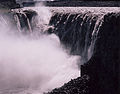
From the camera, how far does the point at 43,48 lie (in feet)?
130

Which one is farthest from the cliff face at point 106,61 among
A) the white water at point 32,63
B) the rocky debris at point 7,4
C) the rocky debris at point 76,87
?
the rocky debris at point 7,4

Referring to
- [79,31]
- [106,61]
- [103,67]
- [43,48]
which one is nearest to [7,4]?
[43,48]

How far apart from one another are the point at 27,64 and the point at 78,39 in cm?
627

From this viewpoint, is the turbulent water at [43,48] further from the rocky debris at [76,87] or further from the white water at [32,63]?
the rocky debris at [76,87]

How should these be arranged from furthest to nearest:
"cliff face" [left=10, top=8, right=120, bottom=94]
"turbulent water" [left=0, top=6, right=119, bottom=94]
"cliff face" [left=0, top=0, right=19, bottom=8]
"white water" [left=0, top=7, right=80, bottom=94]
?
"cliff face" [left=0, top=0, right=19, bottom=8] < "turbulent water" [left=0, top=6, right=119, bottom=94] < "white water" [left=0, top=7, right=80, bottom=94] < "cliff face" [left=10, top=8, right=120, bottom=94]

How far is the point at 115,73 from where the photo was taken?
21062mm

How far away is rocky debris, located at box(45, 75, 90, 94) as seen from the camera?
18.7 meters

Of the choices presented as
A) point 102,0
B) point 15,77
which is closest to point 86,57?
point 15,77

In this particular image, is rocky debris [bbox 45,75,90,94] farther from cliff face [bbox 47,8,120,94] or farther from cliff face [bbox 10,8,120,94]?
cliff face [bbox 47,8,120,94]

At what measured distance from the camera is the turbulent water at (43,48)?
30.9 meters

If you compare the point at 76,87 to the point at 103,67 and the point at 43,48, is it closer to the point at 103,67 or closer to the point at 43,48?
the point at 103,67

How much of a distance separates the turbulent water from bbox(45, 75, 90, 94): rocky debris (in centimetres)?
818

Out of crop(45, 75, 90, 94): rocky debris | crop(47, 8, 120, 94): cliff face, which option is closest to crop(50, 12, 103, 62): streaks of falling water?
crop(47, 8, 120, 94): cliff face

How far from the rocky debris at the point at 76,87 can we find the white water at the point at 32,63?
26.8 ft
